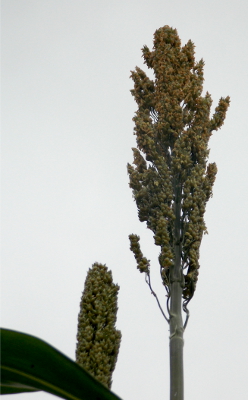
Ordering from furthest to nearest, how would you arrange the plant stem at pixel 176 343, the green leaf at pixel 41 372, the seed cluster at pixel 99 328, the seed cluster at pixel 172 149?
1. the seed cluster at pixel 172 149
2. the plant stem at pixel 176 343
3. the seed cluster at pixel 99 328
4. the green leaf at pixel 41 372

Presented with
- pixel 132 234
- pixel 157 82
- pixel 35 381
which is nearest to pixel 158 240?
pixel 132 234

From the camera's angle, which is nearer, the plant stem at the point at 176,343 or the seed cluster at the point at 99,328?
the seed cluster at the point at 99,328

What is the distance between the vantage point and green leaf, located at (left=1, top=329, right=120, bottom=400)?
1784mm

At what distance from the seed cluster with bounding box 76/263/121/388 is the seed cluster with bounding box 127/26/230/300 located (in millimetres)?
1580

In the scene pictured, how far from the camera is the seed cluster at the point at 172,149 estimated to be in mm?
5832

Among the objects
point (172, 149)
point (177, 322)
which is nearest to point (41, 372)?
point (177, 322)

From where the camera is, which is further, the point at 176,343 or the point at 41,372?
the point at 176,343

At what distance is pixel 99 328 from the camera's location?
157 inches

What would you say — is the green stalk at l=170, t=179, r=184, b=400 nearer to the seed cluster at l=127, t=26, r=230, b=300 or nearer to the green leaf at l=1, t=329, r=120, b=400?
the seed cluster at l=127, t=26, r=230, b=300

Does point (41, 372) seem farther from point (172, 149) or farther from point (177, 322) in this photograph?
point (172, 149)

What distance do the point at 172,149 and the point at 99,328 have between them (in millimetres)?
3091

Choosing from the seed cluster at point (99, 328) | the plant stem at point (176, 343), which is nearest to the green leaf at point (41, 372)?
the seed cluster at point (99, 328)

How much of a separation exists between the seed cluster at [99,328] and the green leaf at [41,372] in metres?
1.92

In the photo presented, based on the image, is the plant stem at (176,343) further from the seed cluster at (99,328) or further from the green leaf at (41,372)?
the green leaf at (41,372)
